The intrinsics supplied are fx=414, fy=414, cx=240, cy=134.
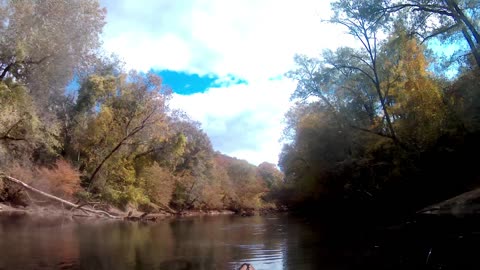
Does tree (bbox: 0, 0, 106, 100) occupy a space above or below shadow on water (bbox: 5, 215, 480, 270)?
above

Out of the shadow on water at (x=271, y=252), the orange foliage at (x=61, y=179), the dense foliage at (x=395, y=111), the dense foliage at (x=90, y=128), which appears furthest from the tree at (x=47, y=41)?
the orange foliage at (x=61, y=179)

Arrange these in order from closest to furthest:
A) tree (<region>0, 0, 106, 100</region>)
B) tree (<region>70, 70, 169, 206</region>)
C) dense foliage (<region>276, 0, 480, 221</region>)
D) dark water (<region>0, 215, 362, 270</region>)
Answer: dark water (<region>0, 215, 362, 270</region>) → tree (<region>0, 0, 106, 100</region>) → dense foliage (<region>276, 0, 480, 221</region>) → tree (<region>70, 70, 169, 206</region>)

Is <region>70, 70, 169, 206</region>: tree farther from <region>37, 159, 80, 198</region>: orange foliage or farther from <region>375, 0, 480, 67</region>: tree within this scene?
<region>375, 0, 480, 67</region>: tree

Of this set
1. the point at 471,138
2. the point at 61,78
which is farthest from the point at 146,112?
the point at 471,138

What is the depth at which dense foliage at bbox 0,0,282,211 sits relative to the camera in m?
18.3

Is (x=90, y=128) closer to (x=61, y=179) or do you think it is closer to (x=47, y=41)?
(x=61, y=179)

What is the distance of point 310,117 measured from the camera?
45.2 m

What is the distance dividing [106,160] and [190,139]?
25644 mm

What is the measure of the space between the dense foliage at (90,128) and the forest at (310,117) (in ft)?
0.30

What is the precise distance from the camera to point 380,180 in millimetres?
29562

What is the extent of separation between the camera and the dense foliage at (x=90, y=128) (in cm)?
1831

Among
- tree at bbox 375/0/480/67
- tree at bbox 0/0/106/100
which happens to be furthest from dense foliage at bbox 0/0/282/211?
tree at bbox 375/0/480/67

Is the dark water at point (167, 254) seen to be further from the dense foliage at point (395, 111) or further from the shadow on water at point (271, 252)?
the dense foliage at point (395, 111)

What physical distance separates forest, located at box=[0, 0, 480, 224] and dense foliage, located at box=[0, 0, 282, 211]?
0.09 m
